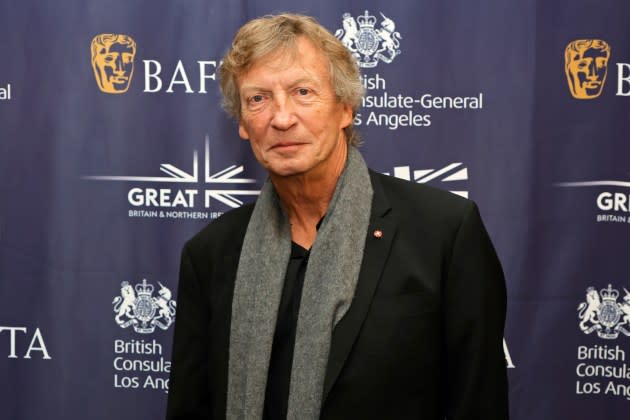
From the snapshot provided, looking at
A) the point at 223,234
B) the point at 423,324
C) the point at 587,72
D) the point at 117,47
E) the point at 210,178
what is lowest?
the point at 423,324

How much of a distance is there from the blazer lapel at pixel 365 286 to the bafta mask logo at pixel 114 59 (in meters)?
1.25

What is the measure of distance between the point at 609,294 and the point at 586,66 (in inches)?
29.2

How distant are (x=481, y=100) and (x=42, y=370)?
5.79 feet

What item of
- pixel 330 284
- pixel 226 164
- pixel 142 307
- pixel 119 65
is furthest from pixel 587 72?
pixel 142 307

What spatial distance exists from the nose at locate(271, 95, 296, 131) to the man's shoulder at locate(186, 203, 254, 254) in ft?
1.09

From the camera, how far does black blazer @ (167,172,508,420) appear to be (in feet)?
4.92

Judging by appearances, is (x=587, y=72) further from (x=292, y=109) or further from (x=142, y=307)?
(x=142, y=307)

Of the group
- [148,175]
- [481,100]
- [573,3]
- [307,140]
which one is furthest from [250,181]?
[573,3]

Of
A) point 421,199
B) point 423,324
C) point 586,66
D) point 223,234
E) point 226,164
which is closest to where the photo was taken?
point 423,324

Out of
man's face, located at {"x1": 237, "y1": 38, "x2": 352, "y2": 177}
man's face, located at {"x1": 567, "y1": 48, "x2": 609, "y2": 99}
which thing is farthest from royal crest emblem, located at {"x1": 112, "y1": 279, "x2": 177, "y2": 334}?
man's face, located at {"x1": 567, "y1": 48, "x2": 609, "y2": 99}

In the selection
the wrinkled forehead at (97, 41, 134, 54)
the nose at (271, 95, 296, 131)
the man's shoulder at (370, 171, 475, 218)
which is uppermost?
the wrinkled forehead at (97, 41, 134, 54)

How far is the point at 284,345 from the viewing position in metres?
1.61

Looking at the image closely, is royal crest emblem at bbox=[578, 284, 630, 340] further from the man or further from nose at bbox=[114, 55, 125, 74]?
nose at bbox=[114, 55, 125, 74]

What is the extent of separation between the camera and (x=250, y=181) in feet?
8.29
